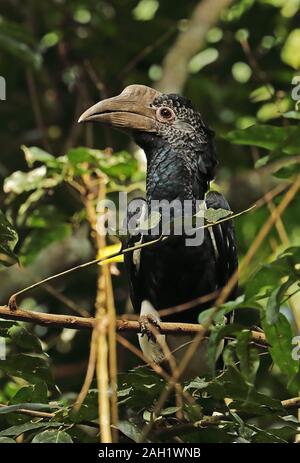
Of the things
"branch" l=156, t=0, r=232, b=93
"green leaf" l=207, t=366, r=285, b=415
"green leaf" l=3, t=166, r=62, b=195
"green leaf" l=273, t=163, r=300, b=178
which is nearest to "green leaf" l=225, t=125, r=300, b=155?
"green leaf" l=273, t=163, r=300, b=178

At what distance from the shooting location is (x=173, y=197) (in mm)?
3580

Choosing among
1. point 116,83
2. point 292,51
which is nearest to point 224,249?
point 292,51

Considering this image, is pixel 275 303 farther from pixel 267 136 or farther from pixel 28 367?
pixel 28 367

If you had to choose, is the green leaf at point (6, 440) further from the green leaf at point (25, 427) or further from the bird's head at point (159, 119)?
the bird's head at point (159, 119)

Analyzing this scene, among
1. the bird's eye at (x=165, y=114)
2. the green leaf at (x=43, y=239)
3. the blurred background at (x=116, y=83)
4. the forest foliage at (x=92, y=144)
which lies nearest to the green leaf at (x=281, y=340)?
the forest foliage at (x=92, y=144)

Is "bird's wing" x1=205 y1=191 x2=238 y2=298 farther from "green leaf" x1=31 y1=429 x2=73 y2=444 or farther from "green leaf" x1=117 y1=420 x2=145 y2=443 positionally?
"green leaf" x1=31 y1=429 x2=73 y2=444

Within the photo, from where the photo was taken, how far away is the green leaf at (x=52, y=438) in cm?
213

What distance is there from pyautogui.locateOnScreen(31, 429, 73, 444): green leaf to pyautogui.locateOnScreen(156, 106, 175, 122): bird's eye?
1980 millimetres

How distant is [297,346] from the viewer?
2154mm

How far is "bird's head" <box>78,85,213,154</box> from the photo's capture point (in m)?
3.79

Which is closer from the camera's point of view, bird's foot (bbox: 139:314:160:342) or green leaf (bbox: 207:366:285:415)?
green leaf (bbox: 207:366:285:415)

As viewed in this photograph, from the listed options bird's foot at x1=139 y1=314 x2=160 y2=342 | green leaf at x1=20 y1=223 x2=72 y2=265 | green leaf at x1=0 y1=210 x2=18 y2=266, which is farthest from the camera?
green leaf at x1=20 y1=223 x2=72 y2=265

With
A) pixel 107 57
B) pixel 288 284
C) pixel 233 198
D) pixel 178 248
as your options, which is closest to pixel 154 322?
pixel 178 248

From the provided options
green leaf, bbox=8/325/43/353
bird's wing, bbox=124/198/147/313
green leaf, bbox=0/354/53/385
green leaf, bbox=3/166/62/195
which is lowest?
green leaf, bbox=0/354/53/385
